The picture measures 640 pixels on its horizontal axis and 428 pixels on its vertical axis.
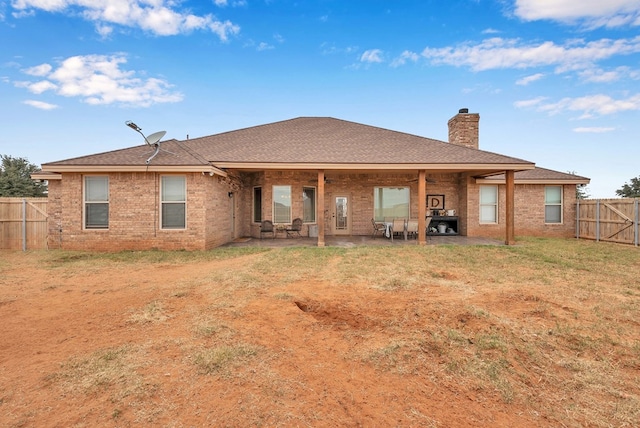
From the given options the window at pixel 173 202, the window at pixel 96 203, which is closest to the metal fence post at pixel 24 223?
the window at pixel 96 203

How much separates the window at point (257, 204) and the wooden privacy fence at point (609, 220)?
15.7 meters

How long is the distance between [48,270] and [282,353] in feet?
26.0

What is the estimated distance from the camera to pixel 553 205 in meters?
15.0

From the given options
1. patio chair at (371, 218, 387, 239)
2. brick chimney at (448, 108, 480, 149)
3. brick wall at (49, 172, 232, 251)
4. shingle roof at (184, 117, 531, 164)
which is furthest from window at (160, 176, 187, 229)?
brick chimney at (448, 108, 480, 149)

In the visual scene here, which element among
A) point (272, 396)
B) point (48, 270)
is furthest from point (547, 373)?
point (48, 270)

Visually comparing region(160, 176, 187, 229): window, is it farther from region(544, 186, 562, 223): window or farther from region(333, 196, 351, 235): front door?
region(544, 186, 562, 223): window

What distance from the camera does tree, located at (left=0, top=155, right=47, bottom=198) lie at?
2538cm

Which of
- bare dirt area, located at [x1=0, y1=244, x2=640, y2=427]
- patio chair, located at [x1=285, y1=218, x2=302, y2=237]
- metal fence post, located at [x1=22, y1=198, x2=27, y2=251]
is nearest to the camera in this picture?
bare dirt area, located at [x1=0, y1=244, x2=640, y2=427]

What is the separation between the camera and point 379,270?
748 cm

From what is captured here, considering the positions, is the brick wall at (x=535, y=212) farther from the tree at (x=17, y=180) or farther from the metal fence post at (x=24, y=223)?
the tree at (x=17, y=180)

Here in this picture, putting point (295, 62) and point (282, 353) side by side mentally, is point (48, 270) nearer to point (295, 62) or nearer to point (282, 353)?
point (282, 353)

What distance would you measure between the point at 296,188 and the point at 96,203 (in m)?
7.77

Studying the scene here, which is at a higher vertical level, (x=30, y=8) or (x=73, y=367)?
(x=30, y=8)

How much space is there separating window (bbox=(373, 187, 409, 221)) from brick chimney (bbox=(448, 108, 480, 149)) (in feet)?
13.4
